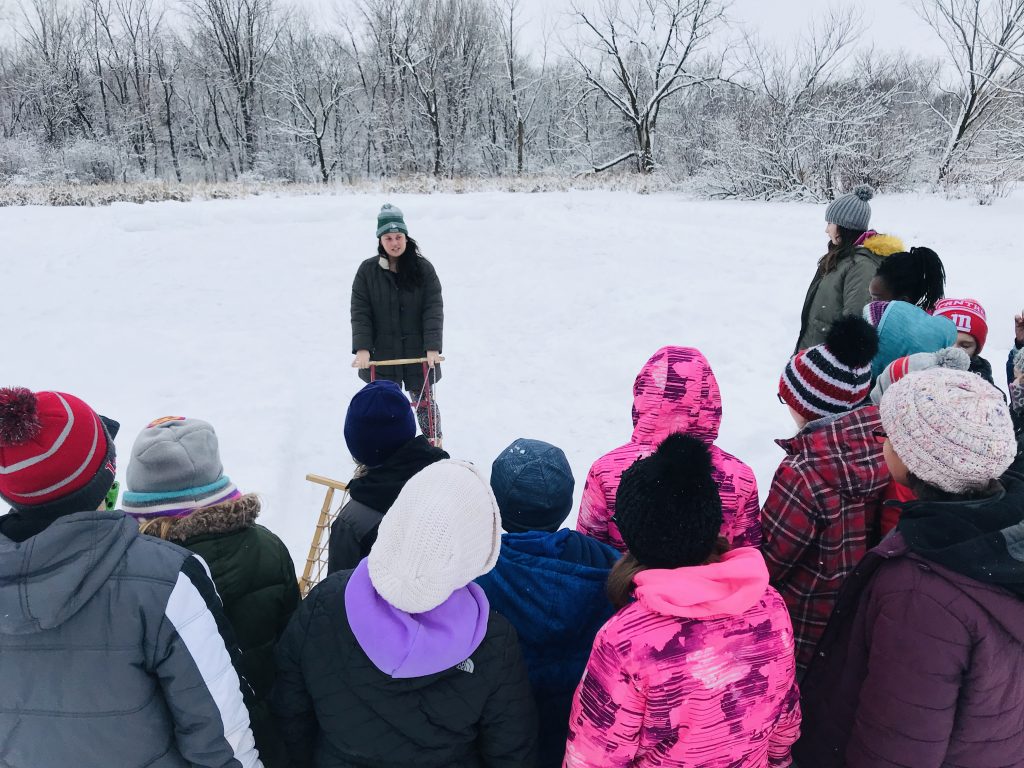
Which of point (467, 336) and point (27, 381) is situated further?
point (467, 336)

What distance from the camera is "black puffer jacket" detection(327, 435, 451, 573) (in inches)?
88.6

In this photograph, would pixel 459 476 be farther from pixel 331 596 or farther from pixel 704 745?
pixel 704 745

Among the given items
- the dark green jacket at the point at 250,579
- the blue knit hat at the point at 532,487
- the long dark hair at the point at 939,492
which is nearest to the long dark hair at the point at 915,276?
the long dark hair at the point at 939,492

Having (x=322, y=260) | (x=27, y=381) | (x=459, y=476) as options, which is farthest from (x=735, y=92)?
(x=459, y=476)

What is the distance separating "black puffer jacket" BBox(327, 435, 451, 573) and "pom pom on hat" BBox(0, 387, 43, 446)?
1.06 meters

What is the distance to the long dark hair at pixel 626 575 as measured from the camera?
5.10ft

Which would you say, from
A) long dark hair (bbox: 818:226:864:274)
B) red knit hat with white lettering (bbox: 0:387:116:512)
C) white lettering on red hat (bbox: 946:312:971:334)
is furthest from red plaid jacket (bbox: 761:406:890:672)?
long dark hair (bbox: 818:226:864:274)

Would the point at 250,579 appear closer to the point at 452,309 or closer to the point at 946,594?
the point at 946,594

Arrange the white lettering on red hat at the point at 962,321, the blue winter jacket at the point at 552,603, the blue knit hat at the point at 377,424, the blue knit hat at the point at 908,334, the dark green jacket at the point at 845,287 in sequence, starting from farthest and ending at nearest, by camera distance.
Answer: the dark green jacket at the point at 845,287
the white lettering on red hat at the point at 962,321
the blue knit hat at the point at 908,334
the blue knit hat at the point at 377,424
the blue winter jacket at the point at 552,603

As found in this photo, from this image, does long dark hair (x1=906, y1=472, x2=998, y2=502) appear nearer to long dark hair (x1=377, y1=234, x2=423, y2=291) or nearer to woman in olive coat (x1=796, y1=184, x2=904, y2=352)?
woman in olive coat (x1=796, y1=184, x2=904, y2=352)

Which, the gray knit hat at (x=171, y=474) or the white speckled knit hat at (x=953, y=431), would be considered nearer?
the white speckled knit hat at (x=953, y=431)

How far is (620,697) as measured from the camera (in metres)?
1.44

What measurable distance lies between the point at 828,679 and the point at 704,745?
519mm

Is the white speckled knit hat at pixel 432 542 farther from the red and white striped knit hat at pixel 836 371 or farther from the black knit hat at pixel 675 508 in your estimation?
the red and white striped knit hat at pixel 836 371
